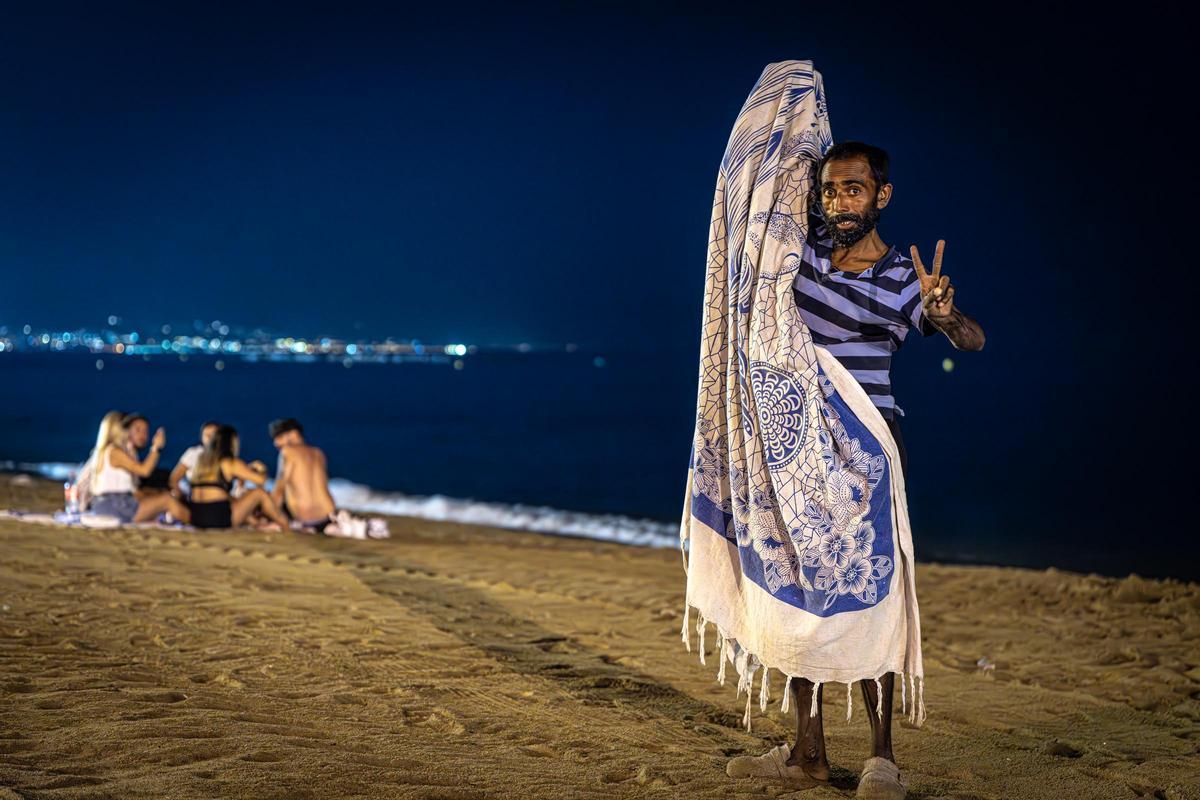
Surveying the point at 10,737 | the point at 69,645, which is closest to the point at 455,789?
the point at 10,737

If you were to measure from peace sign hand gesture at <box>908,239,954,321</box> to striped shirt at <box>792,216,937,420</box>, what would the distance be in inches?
1.7

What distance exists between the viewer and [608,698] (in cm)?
490

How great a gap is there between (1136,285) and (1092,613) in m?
139

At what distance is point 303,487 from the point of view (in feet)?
36.3

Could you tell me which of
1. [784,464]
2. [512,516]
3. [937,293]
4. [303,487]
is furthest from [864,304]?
[512,516]

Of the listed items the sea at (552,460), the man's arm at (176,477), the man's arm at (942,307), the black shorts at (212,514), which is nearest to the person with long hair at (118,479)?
the black shorts at (212,514)

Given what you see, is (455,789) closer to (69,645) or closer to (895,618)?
(895,618)

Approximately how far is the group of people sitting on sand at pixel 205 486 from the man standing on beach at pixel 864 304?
817 cm

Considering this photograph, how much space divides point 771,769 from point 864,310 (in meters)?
1.65

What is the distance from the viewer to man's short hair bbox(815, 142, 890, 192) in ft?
11.6

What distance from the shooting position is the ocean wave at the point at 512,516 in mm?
15484

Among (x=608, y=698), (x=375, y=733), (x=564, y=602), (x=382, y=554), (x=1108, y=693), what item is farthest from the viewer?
(x=382, y=554)

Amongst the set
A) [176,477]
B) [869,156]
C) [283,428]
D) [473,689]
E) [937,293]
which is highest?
[869,156]

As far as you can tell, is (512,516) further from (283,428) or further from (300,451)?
(300,451)
